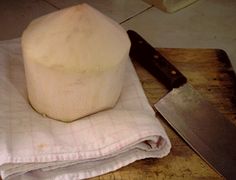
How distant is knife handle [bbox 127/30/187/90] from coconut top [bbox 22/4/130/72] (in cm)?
13

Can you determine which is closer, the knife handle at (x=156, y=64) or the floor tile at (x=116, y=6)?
the knife handle at (x=156, y=64)

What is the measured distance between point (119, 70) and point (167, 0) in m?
0.43

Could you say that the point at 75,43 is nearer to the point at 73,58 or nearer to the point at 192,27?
the point at 73,58

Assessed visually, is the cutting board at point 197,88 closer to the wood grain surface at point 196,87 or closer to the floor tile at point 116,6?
the wood grain surface at point 196,87

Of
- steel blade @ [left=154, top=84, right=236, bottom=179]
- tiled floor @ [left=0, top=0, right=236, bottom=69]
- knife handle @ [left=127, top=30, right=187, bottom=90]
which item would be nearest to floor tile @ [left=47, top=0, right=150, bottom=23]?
tiled floor @ [left=0, top=0, right=236, bottom=69]

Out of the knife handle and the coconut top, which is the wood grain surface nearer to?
the knife handle

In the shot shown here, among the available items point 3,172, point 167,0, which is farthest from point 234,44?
point 3,172

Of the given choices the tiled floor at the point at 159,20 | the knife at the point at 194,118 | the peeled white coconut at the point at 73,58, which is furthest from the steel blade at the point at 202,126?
the tiled floor at the point at 159,20

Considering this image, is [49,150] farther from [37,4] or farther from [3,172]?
[37,4]

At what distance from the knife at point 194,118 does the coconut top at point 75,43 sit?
130mm

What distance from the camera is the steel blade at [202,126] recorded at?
509mm

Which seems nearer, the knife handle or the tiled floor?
the knife handle

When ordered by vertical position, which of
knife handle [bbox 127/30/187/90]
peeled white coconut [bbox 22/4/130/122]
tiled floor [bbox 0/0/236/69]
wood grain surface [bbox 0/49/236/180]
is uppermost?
peeled white coconut [bbox 22/4/130/122]

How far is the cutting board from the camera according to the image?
490mm
